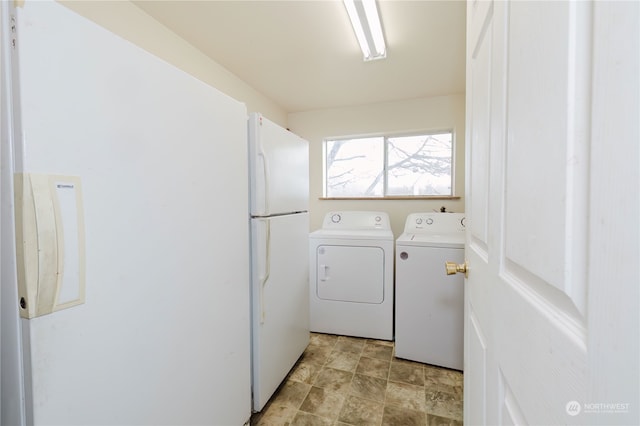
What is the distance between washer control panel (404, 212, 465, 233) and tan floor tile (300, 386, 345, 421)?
1.59m

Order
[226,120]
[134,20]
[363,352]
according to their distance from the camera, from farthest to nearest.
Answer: [363,352] → [134,20] → [226,120]

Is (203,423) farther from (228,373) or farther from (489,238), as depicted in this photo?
(489,238)

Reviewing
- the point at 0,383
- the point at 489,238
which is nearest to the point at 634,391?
the point at 489,238

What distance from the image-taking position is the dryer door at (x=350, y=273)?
239 centimetres

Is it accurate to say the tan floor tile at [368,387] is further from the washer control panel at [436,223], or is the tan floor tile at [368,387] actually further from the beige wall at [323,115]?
the beige wall at [323,115]

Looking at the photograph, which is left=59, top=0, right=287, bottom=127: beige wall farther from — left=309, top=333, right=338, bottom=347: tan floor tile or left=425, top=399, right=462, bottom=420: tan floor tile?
left=425, top=399, right=462, bottom=420: tan floor tile

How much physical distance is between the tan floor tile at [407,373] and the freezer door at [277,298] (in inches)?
28.5

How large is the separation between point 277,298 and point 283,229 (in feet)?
1.46

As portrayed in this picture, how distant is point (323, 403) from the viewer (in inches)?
66.1

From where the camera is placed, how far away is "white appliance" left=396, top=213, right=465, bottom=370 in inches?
78.7

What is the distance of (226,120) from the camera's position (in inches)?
47.8

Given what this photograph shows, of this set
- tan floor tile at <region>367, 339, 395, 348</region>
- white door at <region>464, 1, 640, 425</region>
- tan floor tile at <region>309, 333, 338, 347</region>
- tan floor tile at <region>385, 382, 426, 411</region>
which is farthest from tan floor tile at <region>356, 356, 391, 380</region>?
white door at <region>464, 1, 640, 425</region>

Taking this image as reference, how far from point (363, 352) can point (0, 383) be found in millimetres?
2140

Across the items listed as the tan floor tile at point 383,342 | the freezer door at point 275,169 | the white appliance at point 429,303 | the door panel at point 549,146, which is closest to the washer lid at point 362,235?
the white appliance at point 429,303
